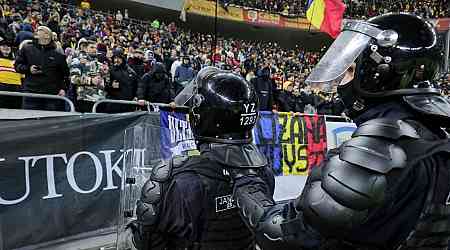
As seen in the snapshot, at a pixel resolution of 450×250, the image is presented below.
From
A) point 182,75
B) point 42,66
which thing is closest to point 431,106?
point 42,66

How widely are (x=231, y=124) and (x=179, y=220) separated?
500mm

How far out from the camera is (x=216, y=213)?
2.08m

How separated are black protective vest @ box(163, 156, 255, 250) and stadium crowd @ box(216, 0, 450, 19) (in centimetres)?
2686

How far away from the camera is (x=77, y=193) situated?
184 inches

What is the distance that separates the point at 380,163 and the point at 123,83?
Answer: 6.24 m

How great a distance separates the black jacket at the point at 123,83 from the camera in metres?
7.16

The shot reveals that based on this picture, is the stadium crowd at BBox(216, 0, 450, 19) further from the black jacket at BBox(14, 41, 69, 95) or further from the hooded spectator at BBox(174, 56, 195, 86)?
the black jacket at BBox(14, 41, 69, 95)

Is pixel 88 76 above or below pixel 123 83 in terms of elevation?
above

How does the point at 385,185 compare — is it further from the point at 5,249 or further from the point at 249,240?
the point at 5,249

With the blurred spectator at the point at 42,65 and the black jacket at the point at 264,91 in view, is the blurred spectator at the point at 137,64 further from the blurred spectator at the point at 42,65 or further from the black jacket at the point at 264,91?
the black jacket at the point at 264,91

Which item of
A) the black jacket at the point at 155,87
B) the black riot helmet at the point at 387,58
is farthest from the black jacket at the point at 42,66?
the black riot helmet at the point at 387,58

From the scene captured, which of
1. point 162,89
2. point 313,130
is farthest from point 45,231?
point 313,130

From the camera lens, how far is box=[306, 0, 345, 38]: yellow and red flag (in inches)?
468

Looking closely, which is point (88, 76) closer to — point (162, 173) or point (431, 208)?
point (162, 173)
